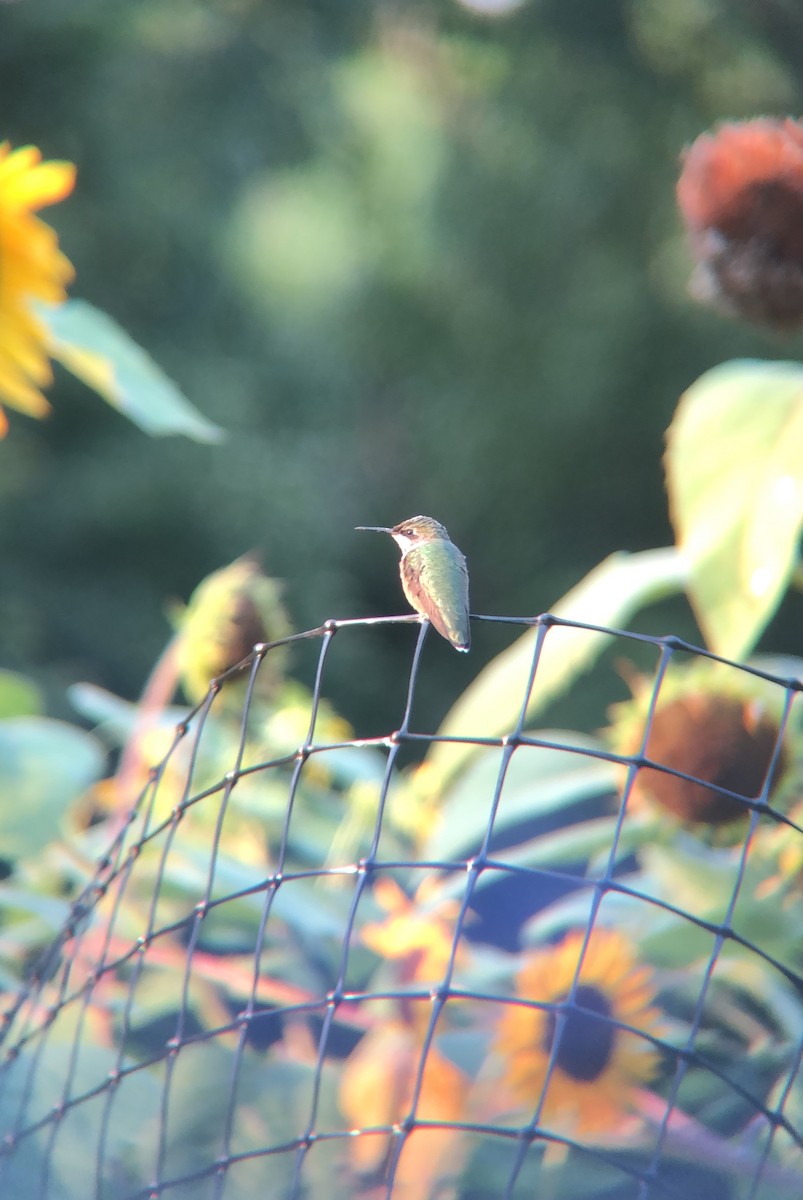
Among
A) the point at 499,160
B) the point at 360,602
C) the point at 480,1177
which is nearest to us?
the point at 480,1177

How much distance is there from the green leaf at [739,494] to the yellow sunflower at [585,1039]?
9cm

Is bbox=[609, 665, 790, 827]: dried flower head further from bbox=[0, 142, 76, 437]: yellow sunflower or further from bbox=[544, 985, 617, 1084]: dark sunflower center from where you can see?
bbox=[0, 142, 76, 437]: yellow sunflower

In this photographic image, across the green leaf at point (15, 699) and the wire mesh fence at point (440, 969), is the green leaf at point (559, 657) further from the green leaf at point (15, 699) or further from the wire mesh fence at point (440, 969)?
the green leaf at point (15, 699)

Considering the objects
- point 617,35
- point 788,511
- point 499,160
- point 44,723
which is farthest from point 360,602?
point 788,511

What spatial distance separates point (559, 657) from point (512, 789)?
0.05 metres

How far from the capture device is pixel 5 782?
350 mm

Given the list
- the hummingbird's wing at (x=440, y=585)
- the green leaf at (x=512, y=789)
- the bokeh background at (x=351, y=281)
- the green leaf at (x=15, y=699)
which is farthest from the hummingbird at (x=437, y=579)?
the bokeh background at (x=351, y=281)

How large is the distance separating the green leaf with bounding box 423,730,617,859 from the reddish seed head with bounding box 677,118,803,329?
14cm

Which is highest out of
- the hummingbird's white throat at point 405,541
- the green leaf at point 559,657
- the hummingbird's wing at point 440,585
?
the green leaf at point 559,657

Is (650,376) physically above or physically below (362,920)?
above

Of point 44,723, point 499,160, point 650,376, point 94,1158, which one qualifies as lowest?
point 94,1158

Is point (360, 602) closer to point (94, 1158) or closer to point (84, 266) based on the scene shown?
point (84, 266)

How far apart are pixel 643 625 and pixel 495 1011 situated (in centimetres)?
95

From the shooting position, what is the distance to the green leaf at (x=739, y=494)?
29 cm
